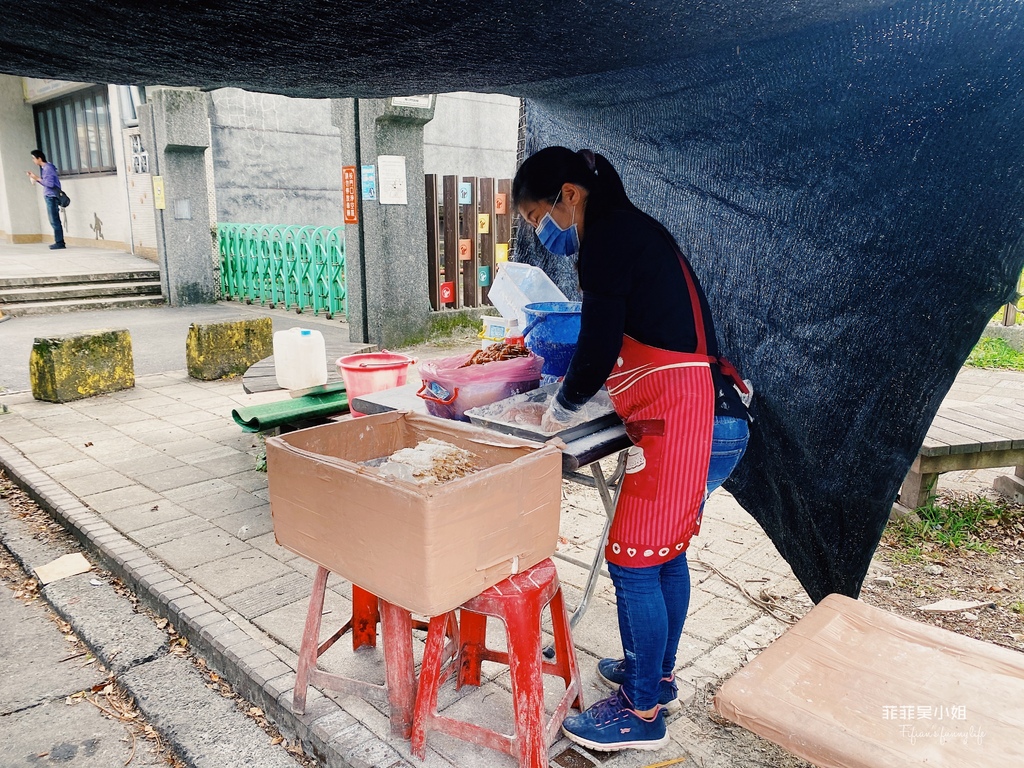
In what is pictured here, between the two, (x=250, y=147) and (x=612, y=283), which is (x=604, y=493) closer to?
(x=612, y=283)

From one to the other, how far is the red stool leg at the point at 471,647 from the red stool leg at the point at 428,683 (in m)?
0.34

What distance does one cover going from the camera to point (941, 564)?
4031 millimetres

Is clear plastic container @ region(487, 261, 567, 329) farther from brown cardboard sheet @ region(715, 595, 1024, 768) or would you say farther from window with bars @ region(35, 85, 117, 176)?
window with bars @ region(35, 85, 117, 176)

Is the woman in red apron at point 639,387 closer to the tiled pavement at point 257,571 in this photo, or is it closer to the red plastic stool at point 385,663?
the tiled pavement at point 257,571

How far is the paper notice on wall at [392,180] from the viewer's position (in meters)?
8.27

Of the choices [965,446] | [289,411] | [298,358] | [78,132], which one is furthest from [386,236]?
[78,132]

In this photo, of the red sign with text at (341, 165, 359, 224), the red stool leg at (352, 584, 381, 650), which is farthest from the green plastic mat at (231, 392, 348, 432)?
the red sign with text at (341, 165, 359, 224)

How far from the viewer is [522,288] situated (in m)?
3.49

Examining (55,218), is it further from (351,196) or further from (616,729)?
(616,729)

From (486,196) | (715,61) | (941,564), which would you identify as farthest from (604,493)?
(486,196)

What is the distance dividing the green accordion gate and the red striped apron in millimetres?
8801

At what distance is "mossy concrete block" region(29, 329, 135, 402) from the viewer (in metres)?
6.61

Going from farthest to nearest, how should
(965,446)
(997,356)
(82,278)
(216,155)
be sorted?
(216,155) → (82,278) → (997,356) → (965,446)

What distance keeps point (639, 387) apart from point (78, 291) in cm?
1315
